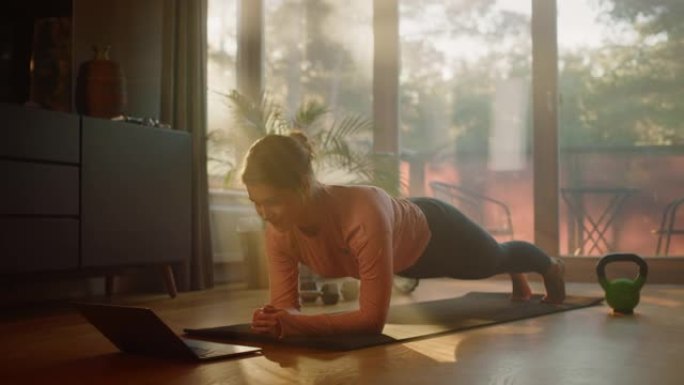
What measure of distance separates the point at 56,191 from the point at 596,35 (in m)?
3.43

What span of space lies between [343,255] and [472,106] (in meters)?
3.46

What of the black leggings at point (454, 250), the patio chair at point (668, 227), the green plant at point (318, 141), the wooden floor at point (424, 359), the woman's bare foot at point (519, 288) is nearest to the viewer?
the wooden floor at point (424, 359)

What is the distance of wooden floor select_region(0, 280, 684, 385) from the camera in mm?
1726

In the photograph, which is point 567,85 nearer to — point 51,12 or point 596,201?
point 596,201

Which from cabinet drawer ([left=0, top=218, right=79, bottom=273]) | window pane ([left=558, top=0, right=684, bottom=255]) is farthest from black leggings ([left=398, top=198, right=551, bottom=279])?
window pane ([left=558, top=0, right=684, bottom=255])

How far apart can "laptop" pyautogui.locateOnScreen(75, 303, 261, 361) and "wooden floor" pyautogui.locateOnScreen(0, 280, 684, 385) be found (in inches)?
1.3

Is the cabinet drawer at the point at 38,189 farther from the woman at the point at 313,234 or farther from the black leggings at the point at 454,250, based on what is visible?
the black leggings at the point at 454,250

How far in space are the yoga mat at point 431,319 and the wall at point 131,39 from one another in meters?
2.03

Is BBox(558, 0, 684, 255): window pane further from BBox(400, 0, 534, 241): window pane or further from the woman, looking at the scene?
the woman

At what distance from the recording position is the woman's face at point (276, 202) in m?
2.04

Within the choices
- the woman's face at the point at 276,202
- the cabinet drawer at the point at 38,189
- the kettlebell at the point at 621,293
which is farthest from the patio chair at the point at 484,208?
the woman's face at the point at 276,202

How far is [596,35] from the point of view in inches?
208

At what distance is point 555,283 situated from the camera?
331cm

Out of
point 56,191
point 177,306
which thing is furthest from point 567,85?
point 56,191
